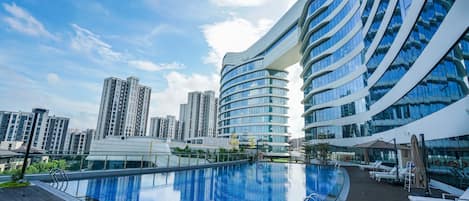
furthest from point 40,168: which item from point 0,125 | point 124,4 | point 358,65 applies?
point 0,125

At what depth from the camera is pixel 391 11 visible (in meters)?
14.2

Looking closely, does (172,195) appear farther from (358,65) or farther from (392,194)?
(358,65)

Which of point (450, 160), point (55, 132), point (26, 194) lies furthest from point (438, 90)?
point (55, 132)

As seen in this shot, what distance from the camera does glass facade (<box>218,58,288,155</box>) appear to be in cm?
5491

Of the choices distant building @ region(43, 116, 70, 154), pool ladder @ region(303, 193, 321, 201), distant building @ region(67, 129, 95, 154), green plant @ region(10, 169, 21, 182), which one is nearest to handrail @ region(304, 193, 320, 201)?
pool ladder @ region(303, 193, 321, 201)

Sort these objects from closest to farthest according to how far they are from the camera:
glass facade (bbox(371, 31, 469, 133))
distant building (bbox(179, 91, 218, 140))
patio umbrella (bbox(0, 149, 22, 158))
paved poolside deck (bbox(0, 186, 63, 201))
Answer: paved poolside deck (bbox(0, 186, 63, 201)) → glass facade (bbox(371, 31, 469, 133)) → patio umbrella (bbox(0, 149, 22, 158)) → distant building (bbox(179, 91, 218, 140))

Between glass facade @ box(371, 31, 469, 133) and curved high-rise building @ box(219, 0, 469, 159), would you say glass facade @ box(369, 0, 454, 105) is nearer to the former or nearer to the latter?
curved high-rise building @ box(219, 0, 469, 159)

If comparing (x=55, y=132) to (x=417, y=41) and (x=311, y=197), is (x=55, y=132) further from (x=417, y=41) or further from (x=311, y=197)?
(x=417, y=41)

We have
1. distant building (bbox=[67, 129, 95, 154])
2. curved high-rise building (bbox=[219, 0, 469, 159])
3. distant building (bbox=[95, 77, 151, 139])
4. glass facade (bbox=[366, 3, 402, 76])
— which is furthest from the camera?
distant building (bbox=[67, 129, 95, 154])

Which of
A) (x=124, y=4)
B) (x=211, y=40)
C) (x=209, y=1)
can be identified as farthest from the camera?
(x=211, y=40)

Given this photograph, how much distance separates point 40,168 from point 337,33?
30.0 metres

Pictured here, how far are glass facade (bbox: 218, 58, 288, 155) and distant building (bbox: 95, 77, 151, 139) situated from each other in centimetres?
3941

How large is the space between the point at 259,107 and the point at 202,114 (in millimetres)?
41841

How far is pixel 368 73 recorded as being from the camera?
20.3 m
